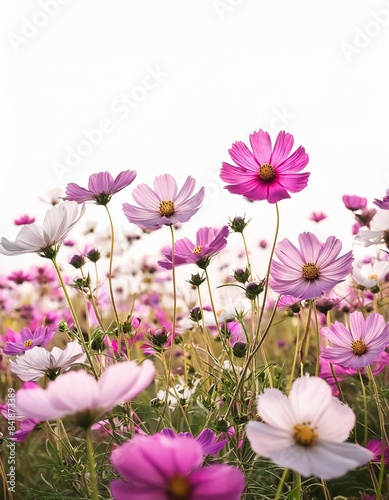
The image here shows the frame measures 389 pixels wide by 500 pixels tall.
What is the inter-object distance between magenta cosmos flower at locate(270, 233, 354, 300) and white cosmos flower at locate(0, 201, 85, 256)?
20 cm

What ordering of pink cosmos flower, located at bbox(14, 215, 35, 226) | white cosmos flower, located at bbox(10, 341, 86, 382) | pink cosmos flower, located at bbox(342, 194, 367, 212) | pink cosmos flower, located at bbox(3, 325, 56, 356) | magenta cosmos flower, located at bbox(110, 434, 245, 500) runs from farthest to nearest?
pink cosmos flower, located at bbox(14, 215, 35, 226) → pink cosmos flower, located at bbox(342, 194, 367, 212) → pink cosmos flower, located at bbox(3, 325, 56, 356) → white cosmos flower, located at bbox(10, 341, 86, 382) → magenta cosmos flower, located at bbox(110, 434, 245, 500)

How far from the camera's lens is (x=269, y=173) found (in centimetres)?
58

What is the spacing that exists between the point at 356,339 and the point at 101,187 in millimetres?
308

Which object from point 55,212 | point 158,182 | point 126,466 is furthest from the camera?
point 158,182

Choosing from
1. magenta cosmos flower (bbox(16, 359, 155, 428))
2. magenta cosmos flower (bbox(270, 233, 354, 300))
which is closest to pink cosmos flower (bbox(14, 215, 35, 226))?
magenta cosmos flower (bbox(270, 233, 354, 300))

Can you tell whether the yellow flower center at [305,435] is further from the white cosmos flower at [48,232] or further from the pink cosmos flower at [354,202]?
the pink cosmos flower at [354,202]

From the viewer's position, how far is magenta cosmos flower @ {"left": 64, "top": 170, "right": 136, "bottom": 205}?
0.62 metres

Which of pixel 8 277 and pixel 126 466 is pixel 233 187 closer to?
pixel 126 466

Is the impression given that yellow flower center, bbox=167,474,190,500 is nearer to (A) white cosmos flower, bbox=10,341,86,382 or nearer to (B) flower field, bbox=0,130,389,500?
(B) flower field, bbox=0,130,389,500

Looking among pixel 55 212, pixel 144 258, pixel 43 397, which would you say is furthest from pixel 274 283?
pixel 144 258

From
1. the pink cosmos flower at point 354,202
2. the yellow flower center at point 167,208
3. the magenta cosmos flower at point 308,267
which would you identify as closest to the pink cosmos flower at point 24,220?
the pink cosmos flower at point 354,202

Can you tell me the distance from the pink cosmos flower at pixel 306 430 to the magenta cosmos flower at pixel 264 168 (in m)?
0.26

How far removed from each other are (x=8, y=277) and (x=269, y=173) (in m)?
1.28

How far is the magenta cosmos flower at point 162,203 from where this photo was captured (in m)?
0.60
